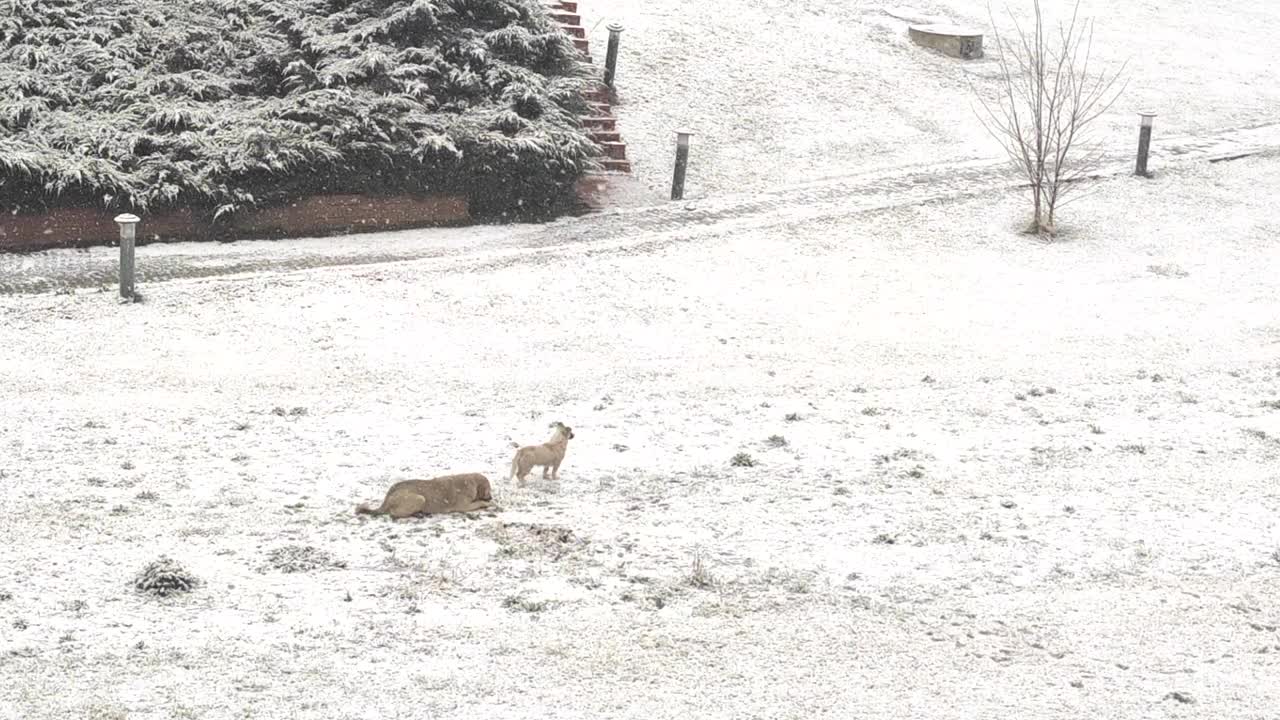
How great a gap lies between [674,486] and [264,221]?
7.08 metres

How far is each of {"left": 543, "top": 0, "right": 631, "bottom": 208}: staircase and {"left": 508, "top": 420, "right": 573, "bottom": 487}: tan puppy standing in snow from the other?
24.5ft

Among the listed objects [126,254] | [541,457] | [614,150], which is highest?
[614,150]

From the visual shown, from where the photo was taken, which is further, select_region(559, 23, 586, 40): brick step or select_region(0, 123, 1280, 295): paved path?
select_region(559, 23, 586, 40): brick step

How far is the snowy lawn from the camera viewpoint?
6.70 meters

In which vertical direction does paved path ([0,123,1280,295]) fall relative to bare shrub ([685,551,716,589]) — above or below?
above

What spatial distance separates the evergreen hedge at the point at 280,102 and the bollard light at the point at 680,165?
97 cm

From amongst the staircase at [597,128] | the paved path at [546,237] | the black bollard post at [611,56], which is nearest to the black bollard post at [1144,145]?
the paved path at [546,237]

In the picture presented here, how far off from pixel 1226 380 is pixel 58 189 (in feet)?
34.8

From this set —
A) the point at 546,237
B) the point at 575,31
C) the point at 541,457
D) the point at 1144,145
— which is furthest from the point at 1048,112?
the point at 541,457

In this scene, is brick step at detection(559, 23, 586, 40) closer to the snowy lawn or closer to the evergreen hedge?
the evergreen hedge

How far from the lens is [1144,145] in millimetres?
18156

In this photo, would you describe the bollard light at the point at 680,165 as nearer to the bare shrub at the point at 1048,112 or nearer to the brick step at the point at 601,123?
the brick step at the point at 601,123

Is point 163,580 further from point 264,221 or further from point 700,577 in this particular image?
point 264,221

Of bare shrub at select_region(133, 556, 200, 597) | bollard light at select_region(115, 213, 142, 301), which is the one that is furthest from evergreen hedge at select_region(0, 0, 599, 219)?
bare shrub at select_region(133, 556, 200, 597)
